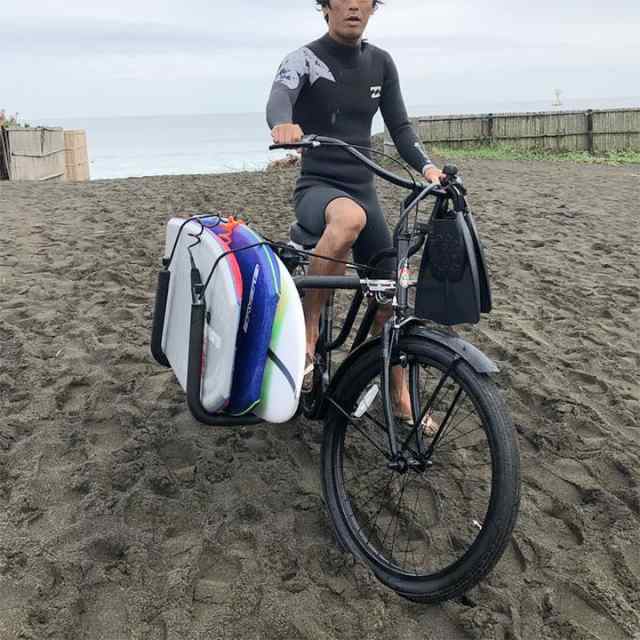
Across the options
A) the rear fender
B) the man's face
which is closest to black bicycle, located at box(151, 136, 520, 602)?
the rear fender

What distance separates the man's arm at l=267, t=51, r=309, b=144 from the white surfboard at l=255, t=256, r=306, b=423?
572 mm

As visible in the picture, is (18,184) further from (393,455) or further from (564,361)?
(393,455)

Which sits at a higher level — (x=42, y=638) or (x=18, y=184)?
(x=18, y=184)

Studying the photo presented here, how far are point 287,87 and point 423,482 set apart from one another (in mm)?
1762

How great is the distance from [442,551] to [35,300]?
3818mm

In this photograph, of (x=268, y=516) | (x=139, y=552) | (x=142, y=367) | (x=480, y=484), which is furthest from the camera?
(x=142, y=367)

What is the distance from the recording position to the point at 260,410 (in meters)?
2.47

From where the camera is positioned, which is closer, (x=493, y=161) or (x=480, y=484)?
(x=480, y=484)

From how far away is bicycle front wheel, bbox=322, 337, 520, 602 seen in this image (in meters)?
2.17

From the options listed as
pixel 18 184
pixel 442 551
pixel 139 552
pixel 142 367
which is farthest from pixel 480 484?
pixel 18 184

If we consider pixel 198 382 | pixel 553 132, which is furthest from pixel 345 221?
pixel 553 132

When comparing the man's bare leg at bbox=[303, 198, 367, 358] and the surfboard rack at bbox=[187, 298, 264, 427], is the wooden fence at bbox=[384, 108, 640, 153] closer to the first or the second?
the man's bare leg at bbox=[303, 198, 367, 358]

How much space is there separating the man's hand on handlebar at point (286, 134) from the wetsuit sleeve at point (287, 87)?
111 millimetres

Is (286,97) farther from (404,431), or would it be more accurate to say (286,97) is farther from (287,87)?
(404,431)
